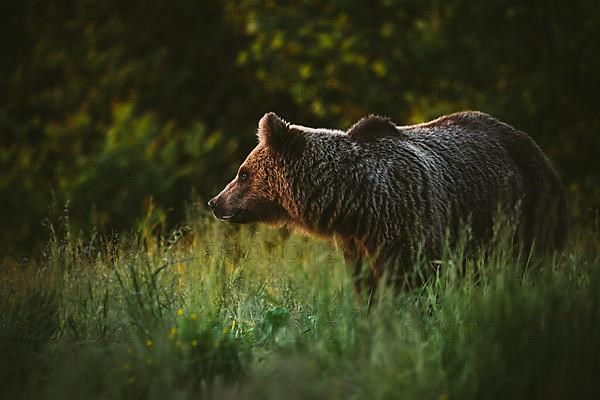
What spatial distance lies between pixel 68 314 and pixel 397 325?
2.19m

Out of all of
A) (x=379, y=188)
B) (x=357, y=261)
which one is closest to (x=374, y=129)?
(x=379, y=188)

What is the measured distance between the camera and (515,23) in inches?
472

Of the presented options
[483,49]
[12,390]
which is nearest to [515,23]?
[483,49]

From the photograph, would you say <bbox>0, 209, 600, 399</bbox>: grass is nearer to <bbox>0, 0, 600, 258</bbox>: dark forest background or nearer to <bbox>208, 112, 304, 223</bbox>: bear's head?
<bbox>208, 112, 304, 223</bbox>: bear's head

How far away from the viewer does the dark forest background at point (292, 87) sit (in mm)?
11648

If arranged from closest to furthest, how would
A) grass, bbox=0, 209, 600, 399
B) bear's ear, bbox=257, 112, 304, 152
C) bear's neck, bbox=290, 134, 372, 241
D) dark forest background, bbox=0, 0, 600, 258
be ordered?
1. grass, bbox=0, 209, 600, 399
2. bear's neck, bbox=290, 134, 372, 241
3. bear's ear, bbox=257, 112, 304, 152
4. dark forest background, bbox=0, 0, 600, 258

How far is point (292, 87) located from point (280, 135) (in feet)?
26.8

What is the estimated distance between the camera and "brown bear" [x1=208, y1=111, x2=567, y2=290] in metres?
5.82

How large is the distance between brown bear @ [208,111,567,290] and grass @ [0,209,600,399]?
35 cm

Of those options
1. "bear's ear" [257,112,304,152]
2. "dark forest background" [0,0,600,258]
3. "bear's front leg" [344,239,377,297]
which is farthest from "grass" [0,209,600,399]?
"dark forest background" [0,0,600,258]

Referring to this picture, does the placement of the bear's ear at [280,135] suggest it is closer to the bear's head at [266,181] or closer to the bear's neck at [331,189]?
the bear's head at [266,181]

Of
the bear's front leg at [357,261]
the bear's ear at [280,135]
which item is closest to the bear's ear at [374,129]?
the bear's ear at [280,135]

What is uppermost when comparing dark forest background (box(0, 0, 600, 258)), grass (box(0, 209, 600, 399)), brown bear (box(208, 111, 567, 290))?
dark forest background (box(0, 0, 600, 258))

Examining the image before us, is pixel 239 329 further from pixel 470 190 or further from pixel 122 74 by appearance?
pixel 122 74
